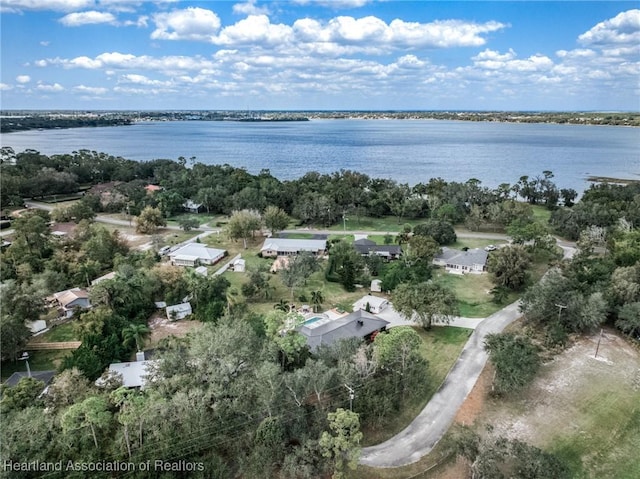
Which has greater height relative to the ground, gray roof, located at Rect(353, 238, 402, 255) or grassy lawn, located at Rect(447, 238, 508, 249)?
gray roof, located at Rect(353, 238, 402, 255)

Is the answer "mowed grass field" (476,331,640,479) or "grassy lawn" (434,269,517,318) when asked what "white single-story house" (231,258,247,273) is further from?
"mowed grass field" (476,331,640,479)

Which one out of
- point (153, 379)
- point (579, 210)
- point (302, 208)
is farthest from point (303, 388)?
point (579, 210)

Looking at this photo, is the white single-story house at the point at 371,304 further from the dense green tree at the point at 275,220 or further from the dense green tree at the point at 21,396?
the dense green tree at the point at 275,220

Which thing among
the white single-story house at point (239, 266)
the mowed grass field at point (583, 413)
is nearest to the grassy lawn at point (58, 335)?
the white single-story house at point (239, 266)

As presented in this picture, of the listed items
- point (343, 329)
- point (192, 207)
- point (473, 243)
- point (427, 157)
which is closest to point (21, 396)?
point (343, 329)

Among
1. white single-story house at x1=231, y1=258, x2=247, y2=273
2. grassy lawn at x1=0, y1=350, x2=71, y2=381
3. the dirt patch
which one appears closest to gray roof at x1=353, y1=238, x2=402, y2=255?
white single-story house at x1=231, y1=258, x2=247, y2=273

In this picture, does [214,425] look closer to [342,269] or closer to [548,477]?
[548,477]
